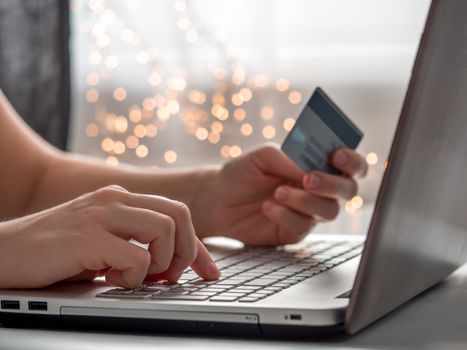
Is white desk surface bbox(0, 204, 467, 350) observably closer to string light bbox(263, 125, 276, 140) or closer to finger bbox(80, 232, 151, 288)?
finger bbox(80, 232, 151, 288)

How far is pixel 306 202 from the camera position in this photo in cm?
121

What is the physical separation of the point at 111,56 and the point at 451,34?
199 centimetres

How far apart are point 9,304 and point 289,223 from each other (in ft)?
1.74

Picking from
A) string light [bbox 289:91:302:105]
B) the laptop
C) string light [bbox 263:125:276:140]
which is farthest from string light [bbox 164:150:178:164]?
the laptop

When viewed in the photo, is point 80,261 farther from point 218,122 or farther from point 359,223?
point 218,122

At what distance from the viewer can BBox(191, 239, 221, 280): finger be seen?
31.7 inches

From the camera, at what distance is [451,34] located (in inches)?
27.6

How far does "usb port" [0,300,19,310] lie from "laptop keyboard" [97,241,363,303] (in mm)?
65

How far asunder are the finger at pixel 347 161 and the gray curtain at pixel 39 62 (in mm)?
1289

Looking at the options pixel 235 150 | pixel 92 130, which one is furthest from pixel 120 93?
pixel 235 150

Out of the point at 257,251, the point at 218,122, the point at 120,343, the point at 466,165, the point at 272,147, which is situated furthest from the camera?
the point at 218,122

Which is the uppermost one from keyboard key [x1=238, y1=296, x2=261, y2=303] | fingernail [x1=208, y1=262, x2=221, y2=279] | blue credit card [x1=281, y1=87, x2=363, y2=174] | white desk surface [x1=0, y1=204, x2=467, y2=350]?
blue credit card [x1=281, y1=87, x2=363, y2=174]

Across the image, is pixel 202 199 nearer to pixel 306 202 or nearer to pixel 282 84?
pixel 306 202

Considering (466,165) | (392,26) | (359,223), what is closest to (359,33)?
(392,26)
